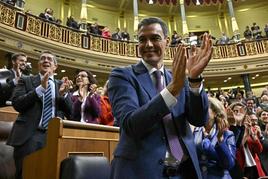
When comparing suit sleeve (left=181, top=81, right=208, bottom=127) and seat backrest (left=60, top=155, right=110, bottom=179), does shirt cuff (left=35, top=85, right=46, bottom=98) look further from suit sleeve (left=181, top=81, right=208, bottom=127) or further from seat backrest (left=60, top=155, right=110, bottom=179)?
suit sleeve (left=181, top=81, right=208, bottom=127)

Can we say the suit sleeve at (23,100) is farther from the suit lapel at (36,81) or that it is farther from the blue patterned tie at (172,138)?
the blue patterned tie at (172,138)

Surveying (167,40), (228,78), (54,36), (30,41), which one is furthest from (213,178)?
(228,78)

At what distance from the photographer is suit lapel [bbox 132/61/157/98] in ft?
3.74

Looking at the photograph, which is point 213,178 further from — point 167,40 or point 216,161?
point 167,40

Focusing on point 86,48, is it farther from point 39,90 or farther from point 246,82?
point 39,90

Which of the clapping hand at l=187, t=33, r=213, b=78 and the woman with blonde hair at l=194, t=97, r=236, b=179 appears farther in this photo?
the woman with blonde hair at l=194, t=97, r=236, b=179

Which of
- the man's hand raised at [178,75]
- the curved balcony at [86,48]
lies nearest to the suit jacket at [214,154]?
the man's hand raised at [178,75]

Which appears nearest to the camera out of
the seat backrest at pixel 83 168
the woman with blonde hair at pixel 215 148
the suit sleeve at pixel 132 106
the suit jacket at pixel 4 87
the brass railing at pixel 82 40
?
the suit sleeve at pixel 132 106

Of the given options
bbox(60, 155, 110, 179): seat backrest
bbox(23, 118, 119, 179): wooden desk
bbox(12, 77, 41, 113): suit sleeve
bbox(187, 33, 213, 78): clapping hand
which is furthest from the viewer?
bbox(12, 77, 41, 113): suit sleeve

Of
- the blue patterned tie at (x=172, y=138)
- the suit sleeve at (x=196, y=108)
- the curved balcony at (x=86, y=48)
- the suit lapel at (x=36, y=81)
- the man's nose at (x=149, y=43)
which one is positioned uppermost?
the curved balcony at (x=86, y=48)

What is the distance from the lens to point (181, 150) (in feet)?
3.48

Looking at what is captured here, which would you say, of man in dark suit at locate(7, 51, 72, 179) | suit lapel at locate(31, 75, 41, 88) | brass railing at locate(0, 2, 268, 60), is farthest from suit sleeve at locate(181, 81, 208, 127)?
brass railing at locate(0, 2, 268, 60)

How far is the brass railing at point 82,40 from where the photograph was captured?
874 centimetres

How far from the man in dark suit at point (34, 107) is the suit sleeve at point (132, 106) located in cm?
105
